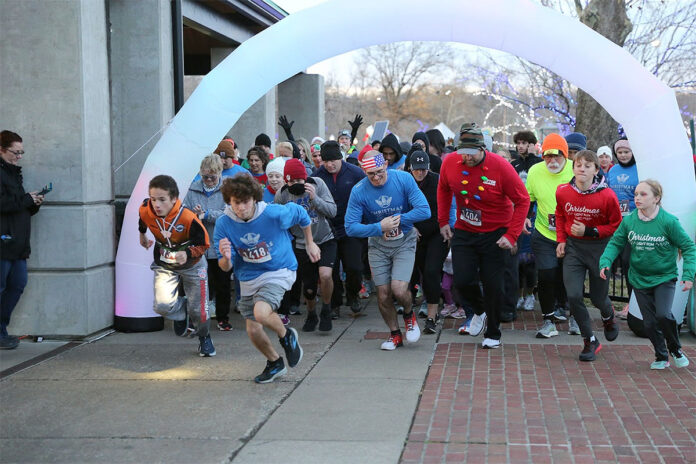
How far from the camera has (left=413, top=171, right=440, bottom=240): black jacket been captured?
885 cm

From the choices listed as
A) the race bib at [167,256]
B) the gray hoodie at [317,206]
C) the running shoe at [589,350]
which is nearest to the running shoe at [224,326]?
the gray hoodie at [317,206]

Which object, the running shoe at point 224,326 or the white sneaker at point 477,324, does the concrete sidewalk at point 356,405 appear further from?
the running shoe at point 224,326

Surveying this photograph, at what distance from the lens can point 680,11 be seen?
21203 millimetres

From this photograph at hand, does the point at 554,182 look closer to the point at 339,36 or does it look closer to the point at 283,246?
the point at 339,36

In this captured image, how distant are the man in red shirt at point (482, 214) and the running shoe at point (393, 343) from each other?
77 centimetres

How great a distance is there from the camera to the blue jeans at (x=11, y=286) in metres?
8.25

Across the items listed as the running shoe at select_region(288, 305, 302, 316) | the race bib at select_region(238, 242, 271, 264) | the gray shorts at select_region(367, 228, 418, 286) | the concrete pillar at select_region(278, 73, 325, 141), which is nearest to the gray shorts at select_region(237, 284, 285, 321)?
the race bib at select_region(238, 242, 271, 264)

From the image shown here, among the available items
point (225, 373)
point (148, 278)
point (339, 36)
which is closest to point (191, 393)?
point (225, 373)

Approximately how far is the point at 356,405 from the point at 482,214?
2583mm

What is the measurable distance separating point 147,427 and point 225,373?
5.12 ft

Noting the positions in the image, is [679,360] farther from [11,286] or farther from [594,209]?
[11,286]

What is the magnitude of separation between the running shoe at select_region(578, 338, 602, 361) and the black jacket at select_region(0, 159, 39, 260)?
17.2 feet

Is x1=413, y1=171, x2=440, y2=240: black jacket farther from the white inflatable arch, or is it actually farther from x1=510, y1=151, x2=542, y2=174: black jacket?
the white inflatable arch

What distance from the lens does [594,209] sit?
7.63m
